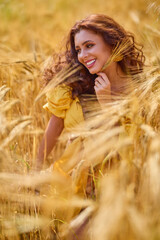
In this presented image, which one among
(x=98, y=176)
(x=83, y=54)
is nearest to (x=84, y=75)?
(x=83, y=54)

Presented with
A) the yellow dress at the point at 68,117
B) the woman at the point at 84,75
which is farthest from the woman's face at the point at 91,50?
the yellow dress at the point at 68,117

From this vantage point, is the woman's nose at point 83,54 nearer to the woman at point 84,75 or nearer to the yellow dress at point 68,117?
the woman at point 84,75

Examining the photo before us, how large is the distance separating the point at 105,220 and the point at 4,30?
391cm

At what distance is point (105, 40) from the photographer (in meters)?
1.20

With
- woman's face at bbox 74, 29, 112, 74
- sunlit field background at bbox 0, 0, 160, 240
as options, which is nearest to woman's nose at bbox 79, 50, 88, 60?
woman's face at bbox 74, 29, 112, 74

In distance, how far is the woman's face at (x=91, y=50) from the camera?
1.13 m

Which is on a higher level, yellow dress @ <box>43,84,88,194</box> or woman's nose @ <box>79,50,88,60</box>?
woman's nose @ <box>79,50,88,60</box>

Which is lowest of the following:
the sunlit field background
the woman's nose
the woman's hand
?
the sunlit field background

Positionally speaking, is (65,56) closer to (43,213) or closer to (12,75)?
(12,75)

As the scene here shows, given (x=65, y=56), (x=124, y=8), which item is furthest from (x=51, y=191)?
(x=124, y=8)

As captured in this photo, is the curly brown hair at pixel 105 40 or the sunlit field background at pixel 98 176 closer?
the sunlit field background at pixel 98 176

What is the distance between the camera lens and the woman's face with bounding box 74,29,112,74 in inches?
44.6

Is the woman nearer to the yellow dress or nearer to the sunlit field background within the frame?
the yellow dress

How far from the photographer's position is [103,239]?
46 centimetres
